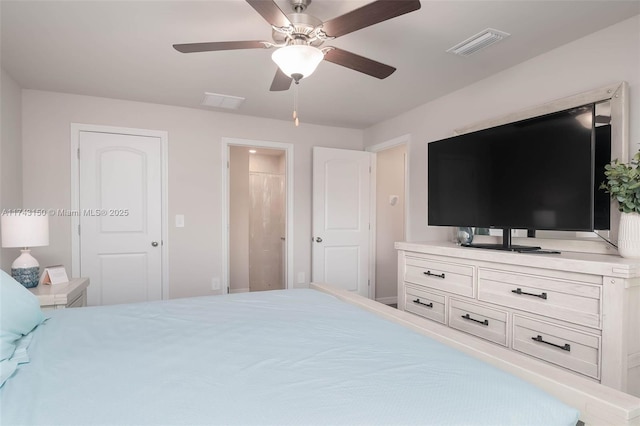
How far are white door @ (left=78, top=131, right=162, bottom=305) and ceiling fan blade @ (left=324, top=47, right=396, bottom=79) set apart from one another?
8.33 ft

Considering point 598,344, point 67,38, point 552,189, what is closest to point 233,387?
point 598,344

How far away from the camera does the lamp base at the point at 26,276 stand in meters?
2.35

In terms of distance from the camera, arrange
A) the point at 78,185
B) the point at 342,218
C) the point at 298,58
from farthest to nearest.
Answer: the point at 342,218, the point at 78,185, the point at 298,58

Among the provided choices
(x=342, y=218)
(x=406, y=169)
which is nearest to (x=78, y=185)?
Answer: (x=342, y=218)

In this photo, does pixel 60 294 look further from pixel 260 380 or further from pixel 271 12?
pixel 271 12

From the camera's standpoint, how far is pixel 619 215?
6.75 feet

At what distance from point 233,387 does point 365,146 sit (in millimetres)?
4154

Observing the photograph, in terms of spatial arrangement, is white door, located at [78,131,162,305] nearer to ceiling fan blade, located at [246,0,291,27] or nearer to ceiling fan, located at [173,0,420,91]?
ceiling fan, located at [173,0,420,91]

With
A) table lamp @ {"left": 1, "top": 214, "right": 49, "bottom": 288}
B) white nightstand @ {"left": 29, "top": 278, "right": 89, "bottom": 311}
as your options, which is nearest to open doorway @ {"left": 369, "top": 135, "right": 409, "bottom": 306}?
white nightstand @ {"left": 29, "top": 278, "right": 89, "bottom": 311}

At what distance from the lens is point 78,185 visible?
346cm

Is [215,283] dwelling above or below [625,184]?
below

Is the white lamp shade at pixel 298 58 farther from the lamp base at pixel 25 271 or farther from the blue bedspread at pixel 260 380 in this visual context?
the lamp base at pixel 25 271

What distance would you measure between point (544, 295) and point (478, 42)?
1637 millimetres

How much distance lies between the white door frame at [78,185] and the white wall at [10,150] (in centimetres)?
35
